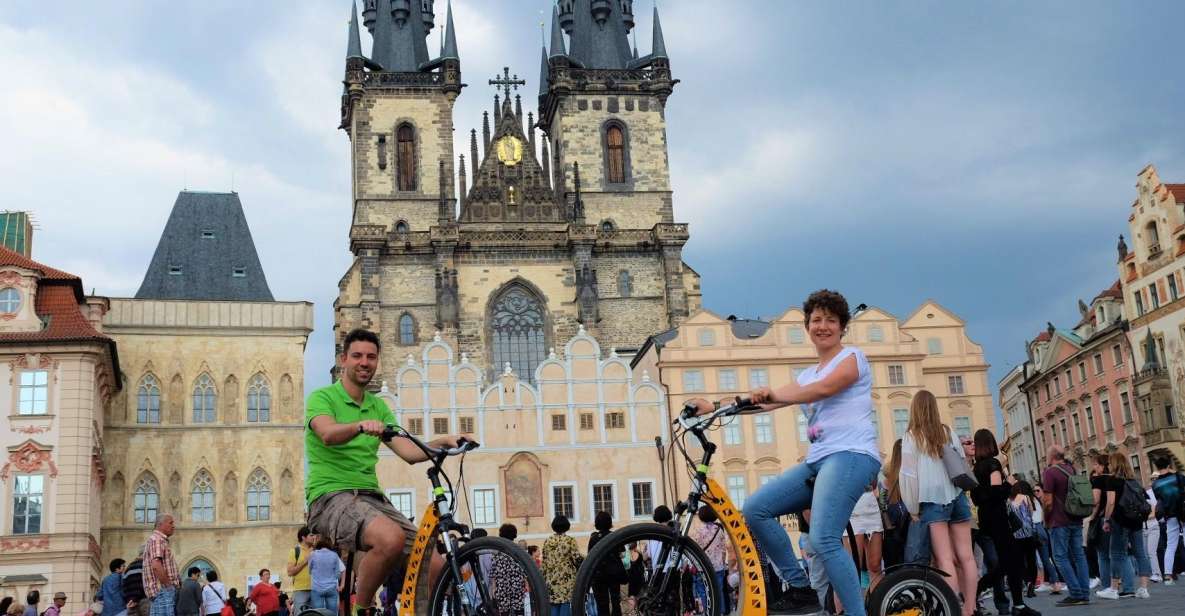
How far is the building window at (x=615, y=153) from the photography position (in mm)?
54938

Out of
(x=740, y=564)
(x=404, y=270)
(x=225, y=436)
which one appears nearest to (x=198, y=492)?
(x=225, y=436)

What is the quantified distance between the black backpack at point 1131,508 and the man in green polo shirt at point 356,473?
7386 mm

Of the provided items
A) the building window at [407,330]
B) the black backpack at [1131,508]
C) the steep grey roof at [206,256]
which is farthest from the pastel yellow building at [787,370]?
the black backpack at [1131,508]

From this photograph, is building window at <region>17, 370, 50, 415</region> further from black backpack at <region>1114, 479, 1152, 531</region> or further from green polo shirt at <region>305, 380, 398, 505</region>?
green polo shirt at <region>305, 380, 398, 505</region>

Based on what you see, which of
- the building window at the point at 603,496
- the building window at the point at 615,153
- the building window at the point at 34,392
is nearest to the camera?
the building window at the point at 34,392

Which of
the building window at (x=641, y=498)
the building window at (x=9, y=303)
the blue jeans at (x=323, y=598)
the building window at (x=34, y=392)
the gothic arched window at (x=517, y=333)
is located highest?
the gothic arched window at (x=517, y=333)

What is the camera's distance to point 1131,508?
11.9m

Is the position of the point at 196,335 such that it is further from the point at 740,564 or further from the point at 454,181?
the point at 740,564

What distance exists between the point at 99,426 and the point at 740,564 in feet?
105

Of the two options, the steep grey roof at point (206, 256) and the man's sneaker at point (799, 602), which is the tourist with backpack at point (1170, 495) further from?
the steep grey roof at point (206, 256)

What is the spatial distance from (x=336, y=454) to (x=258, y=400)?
3363 cm

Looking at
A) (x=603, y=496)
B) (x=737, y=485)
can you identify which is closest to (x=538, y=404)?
(x=603, y=496)

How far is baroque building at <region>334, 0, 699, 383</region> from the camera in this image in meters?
50.5

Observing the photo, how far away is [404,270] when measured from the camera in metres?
50.8
